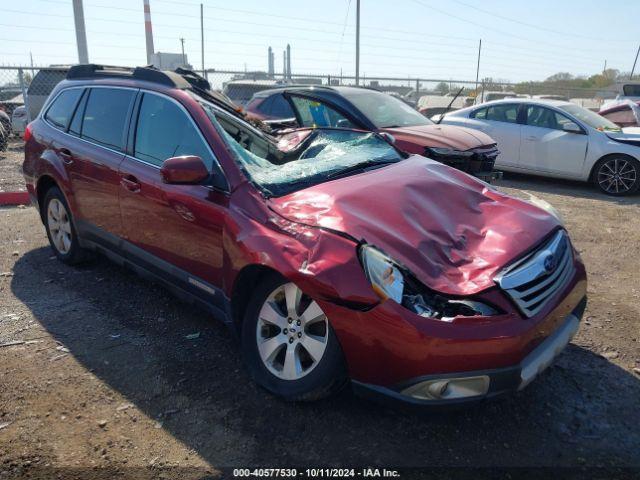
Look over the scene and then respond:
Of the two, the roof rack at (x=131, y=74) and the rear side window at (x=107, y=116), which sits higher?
the roof rack at (x=131, y=74)

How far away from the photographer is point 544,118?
9.49 m

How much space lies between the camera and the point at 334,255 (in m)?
2.66

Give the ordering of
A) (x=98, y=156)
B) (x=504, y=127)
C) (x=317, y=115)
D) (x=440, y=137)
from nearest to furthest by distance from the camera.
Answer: (x=98, y=156), (x=440, y=137), (x=317, y=115), (x=504, y=127)

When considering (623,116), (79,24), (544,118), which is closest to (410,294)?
(544,118)

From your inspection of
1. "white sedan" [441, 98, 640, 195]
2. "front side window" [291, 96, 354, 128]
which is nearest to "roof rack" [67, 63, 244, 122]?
"front side window" [291, 96, 354, 128]

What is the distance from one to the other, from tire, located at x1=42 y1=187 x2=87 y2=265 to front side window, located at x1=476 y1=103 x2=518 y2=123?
305 inches

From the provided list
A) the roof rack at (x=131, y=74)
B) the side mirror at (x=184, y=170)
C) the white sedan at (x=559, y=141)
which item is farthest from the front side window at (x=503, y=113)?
the side mirror at (x=184, y=170)

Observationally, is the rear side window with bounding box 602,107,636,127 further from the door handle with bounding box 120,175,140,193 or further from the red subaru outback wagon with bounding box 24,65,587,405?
the door handle with bounding box 120,175,140,193

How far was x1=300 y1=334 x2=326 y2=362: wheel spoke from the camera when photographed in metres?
2.79

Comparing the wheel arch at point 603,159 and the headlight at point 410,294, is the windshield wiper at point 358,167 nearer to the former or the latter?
the headlight at point 410,294

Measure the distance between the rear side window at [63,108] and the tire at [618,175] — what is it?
7.99 metres

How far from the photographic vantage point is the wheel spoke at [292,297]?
286 cm

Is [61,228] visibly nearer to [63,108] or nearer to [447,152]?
[63,108]

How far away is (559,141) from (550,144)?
15 cm
